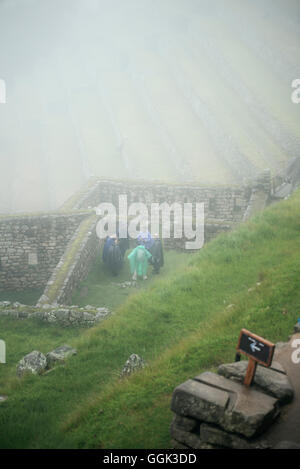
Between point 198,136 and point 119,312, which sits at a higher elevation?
point 198,136

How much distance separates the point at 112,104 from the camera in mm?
57219

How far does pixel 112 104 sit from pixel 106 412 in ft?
179

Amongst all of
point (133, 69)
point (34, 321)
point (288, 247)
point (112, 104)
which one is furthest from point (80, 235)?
point (133, 69)

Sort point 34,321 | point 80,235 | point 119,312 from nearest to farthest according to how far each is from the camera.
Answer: point 119,312
point 34,321
point 80,235

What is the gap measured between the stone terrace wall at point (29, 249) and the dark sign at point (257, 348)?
1303 cm

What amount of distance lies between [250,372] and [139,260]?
9.77 m

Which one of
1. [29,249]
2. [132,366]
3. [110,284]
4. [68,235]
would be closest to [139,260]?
[110,284]

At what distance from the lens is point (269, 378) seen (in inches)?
212

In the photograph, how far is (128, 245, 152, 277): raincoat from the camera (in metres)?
14.6

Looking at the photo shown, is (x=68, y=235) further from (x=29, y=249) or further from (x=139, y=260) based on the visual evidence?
(x=139, y=260)

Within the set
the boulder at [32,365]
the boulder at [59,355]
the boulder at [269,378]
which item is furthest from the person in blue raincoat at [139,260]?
the boulder at [269,378]

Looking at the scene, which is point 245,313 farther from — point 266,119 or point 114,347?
point 266,119

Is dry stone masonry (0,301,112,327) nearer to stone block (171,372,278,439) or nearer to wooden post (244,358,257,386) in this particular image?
stone block (171,372,278,439)

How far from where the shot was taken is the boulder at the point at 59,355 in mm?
8883
